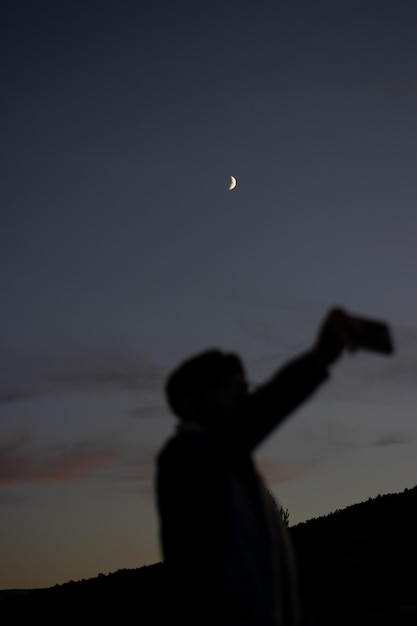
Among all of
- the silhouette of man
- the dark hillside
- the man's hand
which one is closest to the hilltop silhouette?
the dark hillside

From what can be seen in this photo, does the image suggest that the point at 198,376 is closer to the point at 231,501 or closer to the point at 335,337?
the point at 231,501

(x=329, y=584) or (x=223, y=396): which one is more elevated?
(x=223, y=396)

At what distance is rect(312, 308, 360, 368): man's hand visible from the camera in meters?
2.18

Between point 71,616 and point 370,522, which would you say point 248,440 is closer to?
point 71,616

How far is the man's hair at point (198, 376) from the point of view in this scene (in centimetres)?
265

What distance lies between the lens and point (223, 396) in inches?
104

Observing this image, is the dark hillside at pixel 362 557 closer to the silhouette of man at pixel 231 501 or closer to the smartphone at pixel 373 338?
the silhouette of man at pixel 231 501

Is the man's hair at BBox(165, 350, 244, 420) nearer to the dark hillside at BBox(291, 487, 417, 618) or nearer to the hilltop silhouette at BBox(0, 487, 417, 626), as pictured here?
the hilltop silhouette at BBox(0, 487, 417, 626)

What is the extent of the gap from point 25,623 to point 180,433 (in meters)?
11.1

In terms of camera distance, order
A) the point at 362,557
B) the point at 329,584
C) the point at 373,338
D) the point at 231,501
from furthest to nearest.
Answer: the point at 362,557 → the point at 329,584 → the point at 231,501 → the point at 373,338

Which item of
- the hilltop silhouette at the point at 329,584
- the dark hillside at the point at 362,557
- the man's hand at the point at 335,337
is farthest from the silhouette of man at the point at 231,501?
the dark hillside at the point at 362,557

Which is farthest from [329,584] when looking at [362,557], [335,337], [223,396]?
[335,337]

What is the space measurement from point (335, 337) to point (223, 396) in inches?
22.3

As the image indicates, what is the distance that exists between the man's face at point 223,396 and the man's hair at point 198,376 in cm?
1
